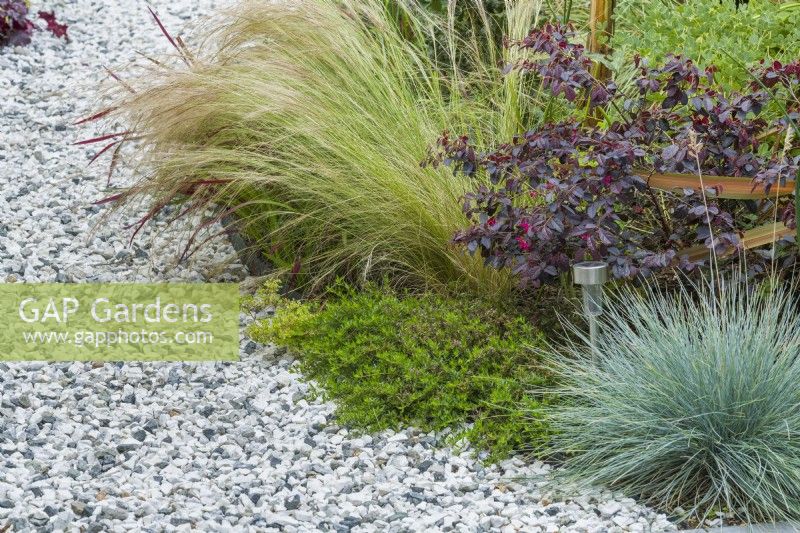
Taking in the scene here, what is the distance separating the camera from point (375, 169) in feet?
13.6

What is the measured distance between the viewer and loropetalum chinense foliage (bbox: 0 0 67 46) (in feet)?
21.7

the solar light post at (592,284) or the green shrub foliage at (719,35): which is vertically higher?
the green shrub foliage at (719,35)

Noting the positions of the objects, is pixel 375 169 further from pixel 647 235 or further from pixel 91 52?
pixel 91 52

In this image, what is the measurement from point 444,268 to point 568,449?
1.35m

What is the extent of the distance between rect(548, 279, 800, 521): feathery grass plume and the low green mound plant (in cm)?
24

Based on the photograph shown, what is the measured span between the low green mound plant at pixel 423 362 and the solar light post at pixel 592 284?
0.80 ft

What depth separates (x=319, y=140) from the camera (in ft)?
13.6

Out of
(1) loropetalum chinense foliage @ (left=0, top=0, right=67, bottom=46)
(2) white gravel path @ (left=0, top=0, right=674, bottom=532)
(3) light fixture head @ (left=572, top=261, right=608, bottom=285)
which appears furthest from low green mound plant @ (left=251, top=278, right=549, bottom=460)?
(1) loropetalum chinense foliage @ (left=0, top=0, right=67, bottom=46)

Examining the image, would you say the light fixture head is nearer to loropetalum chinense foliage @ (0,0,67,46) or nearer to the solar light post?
the solar light post

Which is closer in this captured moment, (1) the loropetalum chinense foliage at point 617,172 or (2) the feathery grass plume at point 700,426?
(2) the feathery grass plume at point 700,426

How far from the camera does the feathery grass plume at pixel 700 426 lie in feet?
9.84

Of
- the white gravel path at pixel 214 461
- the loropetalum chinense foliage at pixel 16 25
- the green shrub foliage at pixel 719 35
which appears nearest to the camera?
the white gravel path at pixel 214 461

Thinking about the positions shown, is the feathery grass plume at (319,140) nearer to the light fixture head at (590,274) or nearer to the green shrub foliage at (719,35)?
the green shrub foliage at (719,35)

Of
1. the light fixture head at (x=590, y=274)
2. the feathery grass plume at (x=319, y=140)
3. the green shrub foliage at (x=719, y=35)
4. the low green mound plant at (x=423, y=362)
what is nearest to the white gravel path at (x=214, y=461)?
the low green mound plant at (x=423, y=362)
